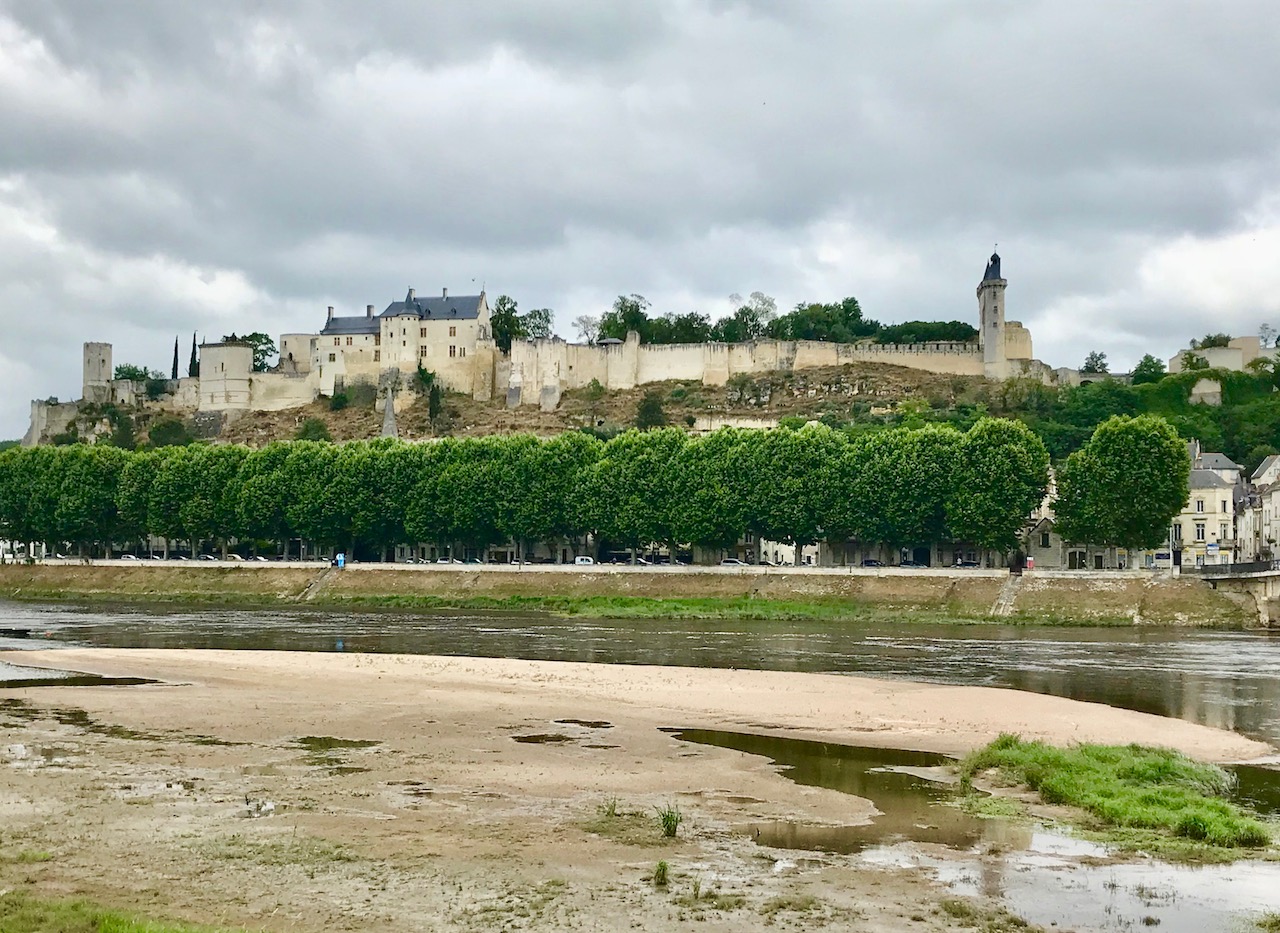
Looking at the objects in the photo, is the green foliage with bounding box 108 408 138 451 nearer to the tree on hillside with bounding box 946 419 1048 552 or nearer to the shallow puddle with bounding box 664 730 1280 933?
the tree on hillside with bounding box 946 419 1048 552

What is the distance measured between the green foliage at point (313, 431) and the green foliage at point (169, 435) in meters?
12.8

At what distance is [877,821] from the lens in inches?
746

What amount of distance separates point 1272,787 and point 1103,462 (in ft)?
170

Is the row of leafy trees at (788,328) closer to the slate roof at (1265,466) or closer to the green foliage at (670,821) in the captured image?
the slate roof at (1265,466)

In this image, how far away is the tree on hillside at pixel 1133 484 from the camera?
229ft

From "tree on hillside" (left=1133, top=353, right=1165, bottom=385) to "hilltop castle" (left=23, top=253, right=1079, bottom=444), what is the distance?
448 inches

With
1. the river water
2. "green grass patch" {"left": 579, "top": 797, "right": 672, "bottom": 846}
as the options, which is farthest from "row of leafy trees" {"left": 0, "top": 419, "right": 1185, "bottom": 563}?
"green grass patch" {"left": 579, "top": 797, "right": 672, "bottom": 846}

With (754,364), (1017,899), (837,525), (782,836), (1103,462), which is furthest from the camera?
(754,364)

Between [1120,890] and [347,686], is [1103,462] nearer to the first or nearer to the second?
[347,686]

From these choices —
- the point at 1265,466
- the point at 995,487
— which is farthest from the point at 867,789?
the point at 1265,466

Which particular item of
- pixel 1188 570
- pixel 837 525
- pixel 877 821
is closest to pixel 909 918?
pixel 877 821

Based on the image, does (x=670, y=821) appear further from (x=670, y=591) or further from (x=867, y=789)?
(x=670, y=591)

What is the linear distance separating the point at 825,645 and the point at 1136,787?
29.4 metres

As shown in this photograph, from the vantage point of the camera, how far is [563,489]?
8400 cm
